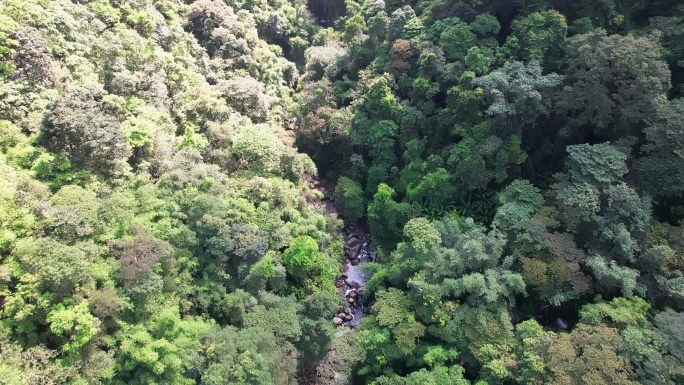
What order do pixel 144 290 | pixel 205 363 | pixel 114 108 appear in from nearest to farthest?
pixel 144 290 → pixel 205 363 → pixel 114 108

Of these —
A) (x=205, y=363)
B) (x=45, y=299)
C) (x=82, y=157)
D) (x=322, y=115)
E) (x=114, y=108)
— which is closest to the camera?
(x=45, y=299)

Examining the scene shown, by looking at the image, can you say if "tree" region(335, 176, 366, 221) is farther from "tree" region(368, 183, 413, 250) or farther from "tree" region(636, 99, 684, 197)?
"tree" region(636, 99, 684, 197)

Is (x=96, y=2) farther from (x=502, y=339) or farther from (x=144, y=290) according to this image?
(x=502, y=339)

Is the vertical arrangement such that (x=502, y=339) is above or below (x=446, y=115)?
below

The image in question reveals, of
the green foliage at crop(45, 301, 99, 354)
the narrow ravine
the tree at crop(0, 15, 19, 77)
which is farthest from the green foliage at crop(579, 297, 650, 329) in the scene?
the tree at crop(0, 15, 19, 77)

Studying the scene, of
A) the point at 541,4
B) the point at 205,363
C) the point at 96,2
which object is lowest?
the point at 205,363

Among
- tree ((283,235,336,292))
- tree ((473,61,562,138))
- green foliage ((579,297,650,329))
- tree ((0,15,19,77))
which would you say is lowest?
tree ((283,235,336,292))

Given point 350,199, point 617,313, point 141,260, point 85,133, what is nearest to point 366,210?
point 350,199

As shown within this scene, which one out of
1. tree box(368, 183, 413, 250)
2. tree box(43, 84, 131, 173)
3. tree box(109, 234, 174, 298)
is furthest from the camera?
tree box(368, 183, 413, 250)

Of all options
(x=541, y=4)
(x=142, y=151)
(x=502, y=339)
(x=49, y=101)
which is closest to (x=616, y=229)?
(x=502, y=339)
